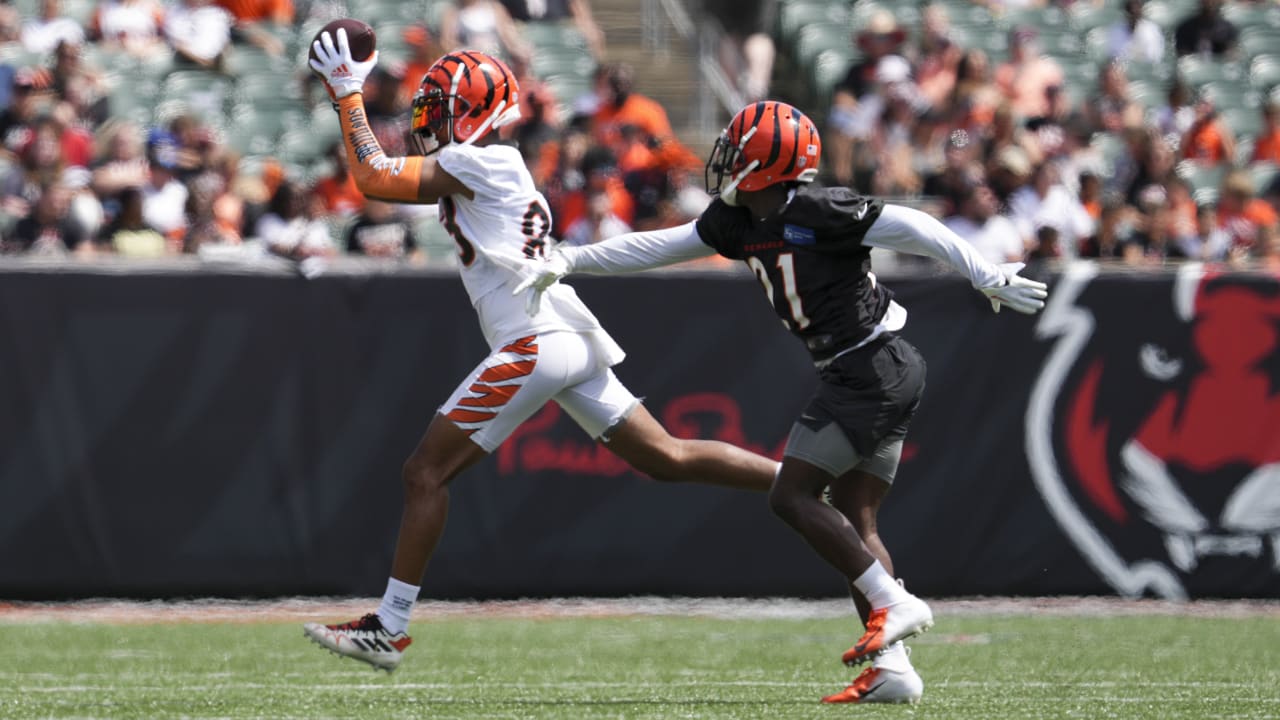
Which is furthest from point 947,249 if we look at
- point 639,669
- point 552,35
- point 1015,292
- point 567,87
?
point 552,35

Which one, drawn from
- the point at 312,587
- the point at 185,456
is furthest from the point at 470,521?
the point at 185,456

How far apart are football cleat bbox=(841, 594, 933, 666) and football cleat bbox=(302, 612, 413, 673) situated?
5.00ft

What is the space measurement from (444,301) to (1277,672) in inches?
176

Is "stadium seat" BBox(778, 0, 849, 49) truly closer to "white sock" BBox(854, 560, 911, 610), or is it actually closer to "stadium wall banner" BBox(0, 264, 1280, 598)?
"stadium wall banner" BBox(0, 264, 1280, 598)

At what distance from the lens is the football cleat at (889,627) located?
5.58 m

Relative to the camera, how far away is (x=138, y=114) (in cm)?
1304

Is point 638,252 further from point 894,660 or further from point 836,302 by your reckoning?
point 894,660

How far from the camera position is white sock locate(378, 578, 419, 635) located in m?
6.12

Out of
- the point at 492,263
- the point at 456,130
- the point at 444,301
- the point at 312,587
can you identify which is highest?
the point at 456,130

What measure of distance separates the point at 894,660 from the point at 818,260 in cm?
129

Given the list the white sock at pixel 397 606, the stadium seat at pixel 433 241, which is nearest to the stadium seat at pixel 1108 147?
the stadium seat at pixel 433 241

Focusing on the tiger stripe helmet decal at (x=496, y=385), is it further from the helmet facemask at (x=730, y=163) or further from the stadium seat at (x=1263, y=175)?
the stadium seat at (x=1263, y=175)

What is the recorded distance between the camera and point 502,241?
643 cm

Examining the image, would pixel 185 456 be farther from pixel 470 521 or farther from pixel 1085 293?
pixel 1085 293
